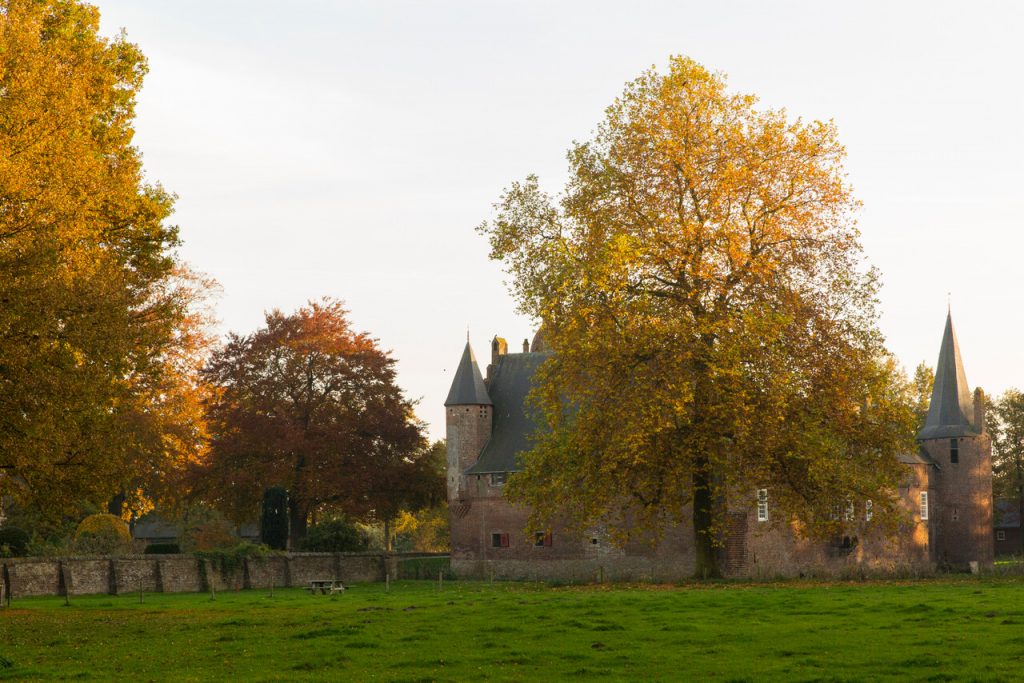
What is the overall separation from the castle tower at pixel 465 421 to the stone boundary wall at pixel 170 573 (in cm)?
568

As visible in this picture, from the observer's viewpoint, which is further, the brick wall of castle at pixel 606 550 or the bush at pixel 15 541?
the brick wall of castle at pixel 606 550

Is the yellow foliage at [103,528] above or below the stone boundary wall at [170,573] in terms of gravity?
above

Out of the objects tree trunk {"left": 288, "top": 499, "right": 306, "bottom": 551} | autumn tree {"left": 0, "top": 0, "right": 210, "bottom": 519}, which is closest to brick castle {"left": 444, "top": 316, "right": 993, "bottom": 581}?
tree trunk {"left": 288, "top": 499, "right": 306, "bottom": 551}

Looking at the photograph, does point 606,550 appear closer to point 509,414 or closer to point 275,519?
point 509,414

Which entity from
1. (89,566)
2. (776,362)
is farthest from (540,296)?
(89,566)

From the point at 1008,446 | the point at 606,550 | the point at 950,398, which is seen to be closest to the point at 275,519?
the point at 606,550

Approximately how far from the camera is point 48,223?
22281 mm

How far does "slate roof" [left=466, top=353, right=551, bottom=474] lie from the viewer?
51.6m

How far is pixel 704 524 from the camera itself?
33.4 meters

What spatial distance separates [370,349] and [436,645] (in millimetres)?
36773

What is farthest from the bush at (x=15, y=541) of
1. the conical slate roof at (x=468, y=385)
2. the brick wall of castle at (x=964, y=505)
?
the brick wall of castle at (x=964, y=505)

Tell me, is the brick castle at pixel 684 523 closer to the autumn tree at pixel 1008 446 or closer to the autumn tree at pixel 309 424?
the autumn tree at pixel 309 424

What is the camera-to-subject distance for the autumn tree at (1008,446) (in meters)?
78.6

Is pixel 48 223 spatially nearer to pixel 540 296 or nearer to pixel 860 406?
pixel 540 296
